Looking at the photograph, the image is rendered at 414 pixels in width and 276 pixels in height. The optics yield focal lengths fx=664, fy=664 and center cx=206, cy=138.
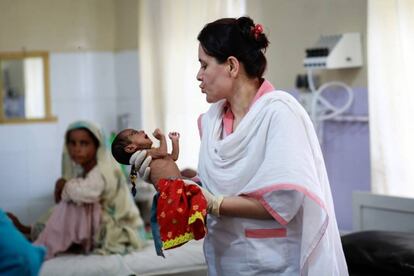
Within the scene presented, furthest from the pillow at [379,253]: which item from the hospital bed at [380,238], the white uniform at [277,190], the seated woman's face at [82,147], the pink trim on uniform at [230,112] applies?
the seated woman's face at [82,147]

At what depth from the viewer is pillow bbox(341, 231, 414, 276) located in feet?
7.34

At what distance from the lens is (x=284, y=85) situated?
363 cm

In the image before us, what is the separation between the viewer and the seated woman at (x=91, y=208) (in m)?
3.24

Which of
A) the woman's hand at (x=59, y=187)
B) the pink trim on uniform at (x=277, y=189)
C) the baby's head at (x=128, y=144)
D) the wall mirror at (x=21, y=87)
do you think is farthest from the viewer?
the wall mirror at (x=21, y=87)

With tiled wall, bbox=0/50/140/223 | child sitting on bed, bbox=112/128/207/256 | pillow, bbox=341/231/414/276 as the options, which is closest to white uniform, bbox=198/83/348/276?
child sitting on bed, bbox=112/128/207/256

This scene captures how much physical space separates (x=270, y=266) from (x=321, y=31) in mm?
1929

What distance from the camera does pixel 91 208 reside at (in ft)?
10.8

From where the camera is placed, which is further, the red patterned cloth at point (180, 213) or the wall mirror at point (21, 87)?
the wall mirror at point (21, 87)

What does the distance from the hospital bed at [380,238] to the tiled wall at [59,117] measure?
2.02 meters

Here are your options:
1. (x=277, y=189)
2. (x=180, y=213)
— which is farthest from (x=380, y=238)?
(x=180, y=213)

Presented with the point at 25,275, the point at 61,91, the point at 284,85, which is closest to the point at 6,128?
the point at 61,91

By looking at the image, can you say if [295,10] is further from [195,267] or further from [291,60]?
[195,267]

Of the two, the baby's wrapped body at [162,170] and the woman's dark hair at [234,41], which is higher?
the woman's dark hair at [234,41]

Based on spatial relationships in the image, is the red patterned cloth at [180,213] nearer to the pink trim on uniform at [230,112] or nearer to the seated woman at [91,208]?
the pink trim on uniform at [230,112]
